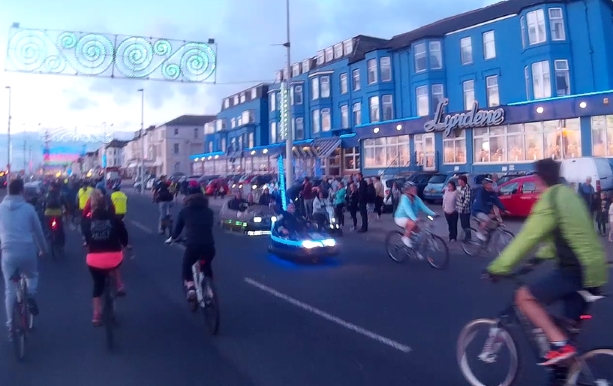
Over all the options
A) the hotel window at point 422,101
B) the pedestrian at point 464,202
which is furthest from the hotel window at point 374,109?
the pedestrian at point 464,202

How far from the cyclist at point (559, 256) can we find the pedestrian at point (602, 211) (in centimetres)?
Result: 1433

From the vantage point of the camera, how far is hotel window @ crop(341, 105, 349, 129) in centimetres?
4897

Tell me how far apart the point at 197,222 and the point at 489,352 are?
13.7 feet

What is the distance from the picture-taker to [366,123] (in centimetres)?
4606

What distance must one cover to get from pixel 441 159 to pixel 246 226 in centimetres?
2123

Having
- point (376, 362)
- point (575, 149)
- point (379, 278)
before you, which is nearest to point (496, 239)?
point (379, 278)

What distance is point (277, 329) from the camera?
8.08 m

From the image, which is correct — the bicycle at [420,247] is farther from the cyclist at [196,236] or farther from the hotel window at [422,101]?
the hotel window at [422,101]

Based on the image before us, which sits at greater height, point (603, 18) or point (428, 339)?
point (603, 18)

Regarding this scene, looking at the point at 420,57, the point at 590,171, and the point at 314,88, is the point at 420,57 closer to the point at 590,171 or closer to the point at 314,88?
the point at 314,88

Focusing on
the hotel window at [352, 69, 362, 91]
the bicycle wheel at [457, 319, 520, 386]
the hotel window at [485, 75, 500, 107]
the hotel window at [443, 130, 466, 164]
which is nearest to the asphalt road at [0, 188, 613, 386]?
the bicycle wheel at [457, 319, 520, 386]

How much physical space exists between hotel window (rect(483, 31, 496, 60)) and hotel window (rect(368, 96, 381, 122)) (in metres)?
9.22

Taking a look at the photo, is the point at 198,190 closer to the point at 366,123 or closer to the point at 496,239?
the point at 496,239

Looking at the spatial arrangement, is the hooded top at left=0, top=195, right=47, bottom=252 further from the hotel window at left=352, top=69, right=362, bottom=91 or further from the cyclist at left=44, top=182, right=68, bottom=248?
the hotel window at left=352, top=69, right=362, bottom=91
